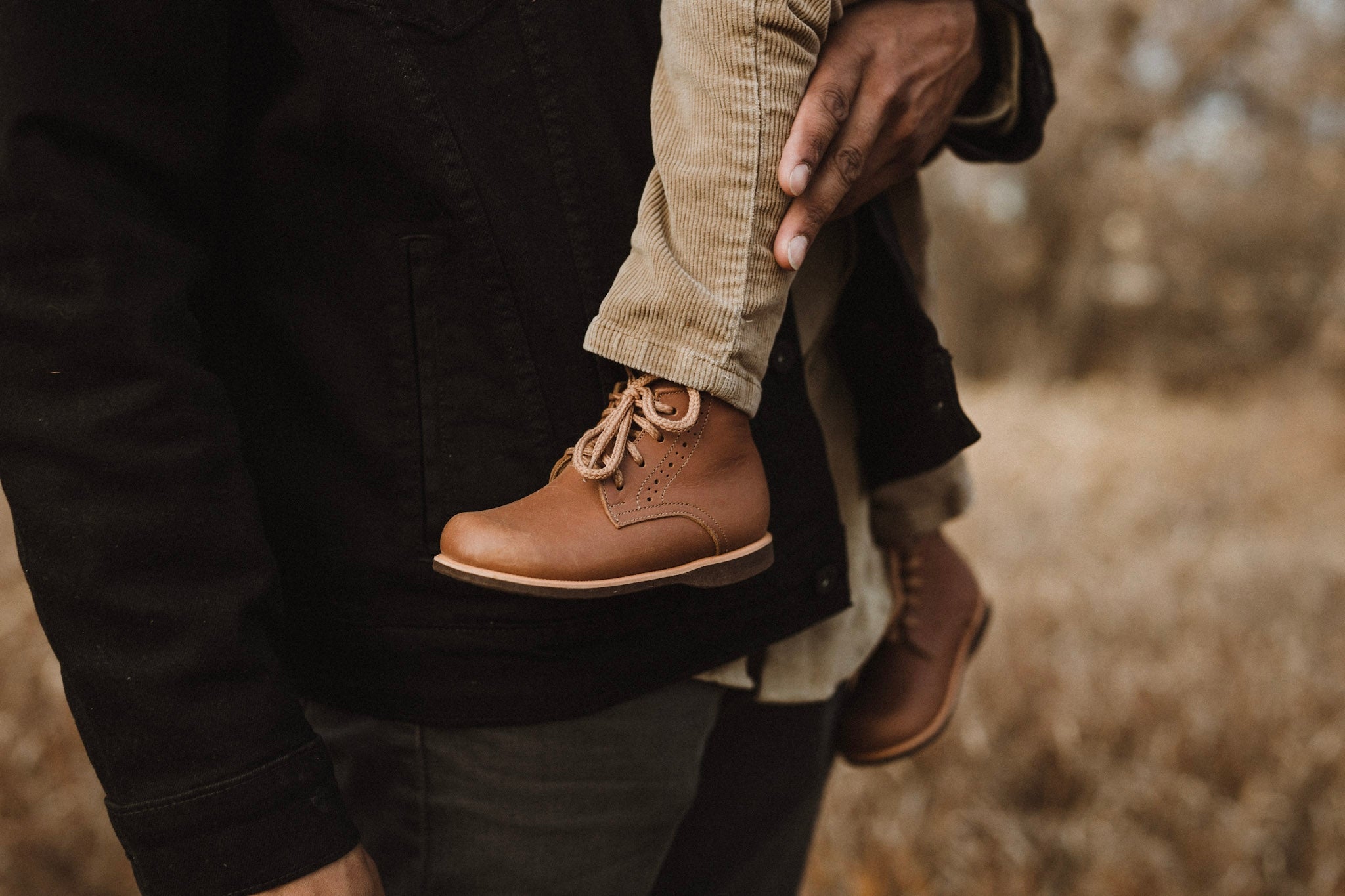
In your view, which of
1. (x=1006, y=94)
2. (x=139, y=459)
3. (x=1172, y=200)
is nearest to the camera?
(x=139, y=459)

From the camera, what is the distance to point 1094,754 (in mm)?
3246

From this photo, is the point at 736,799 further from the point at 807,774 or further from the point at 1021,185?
the point at 1021,185

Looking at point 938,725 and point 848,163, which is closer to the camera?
point 848,163

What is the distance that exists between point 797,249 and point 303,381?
549 millimetres

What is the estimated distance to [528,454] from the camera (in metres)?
0.99

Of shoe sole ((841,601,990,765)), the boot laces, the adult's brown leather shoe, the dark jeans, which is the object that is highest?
the adult's brown leather shoe

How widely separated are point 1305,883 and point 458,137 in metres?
3.22

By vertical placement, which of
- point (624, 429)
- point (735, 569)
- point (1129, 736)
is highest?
point (624, 429)

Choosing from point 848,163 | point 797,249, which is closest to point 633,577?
point 797,249

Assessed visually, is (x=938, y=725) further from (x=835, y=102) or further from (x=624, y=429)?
(x=835, y=102)

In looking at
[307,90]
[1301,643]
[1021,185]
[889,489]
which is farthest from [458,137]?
[1021,185]

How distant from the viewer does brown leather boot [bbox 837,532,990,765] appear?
157cm

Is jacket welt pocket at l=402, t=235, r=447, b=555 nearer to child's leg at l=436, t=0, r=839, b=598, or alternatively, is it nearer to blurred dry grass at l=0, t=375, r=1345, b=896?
child's leg at l=436, t=0, r=839, b=598

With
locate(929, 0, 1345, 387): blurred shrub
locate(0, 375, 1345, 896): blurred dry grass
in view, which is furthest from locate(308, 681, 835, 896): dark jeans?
locate(929, 0, 1345, 387): blurred shrub
